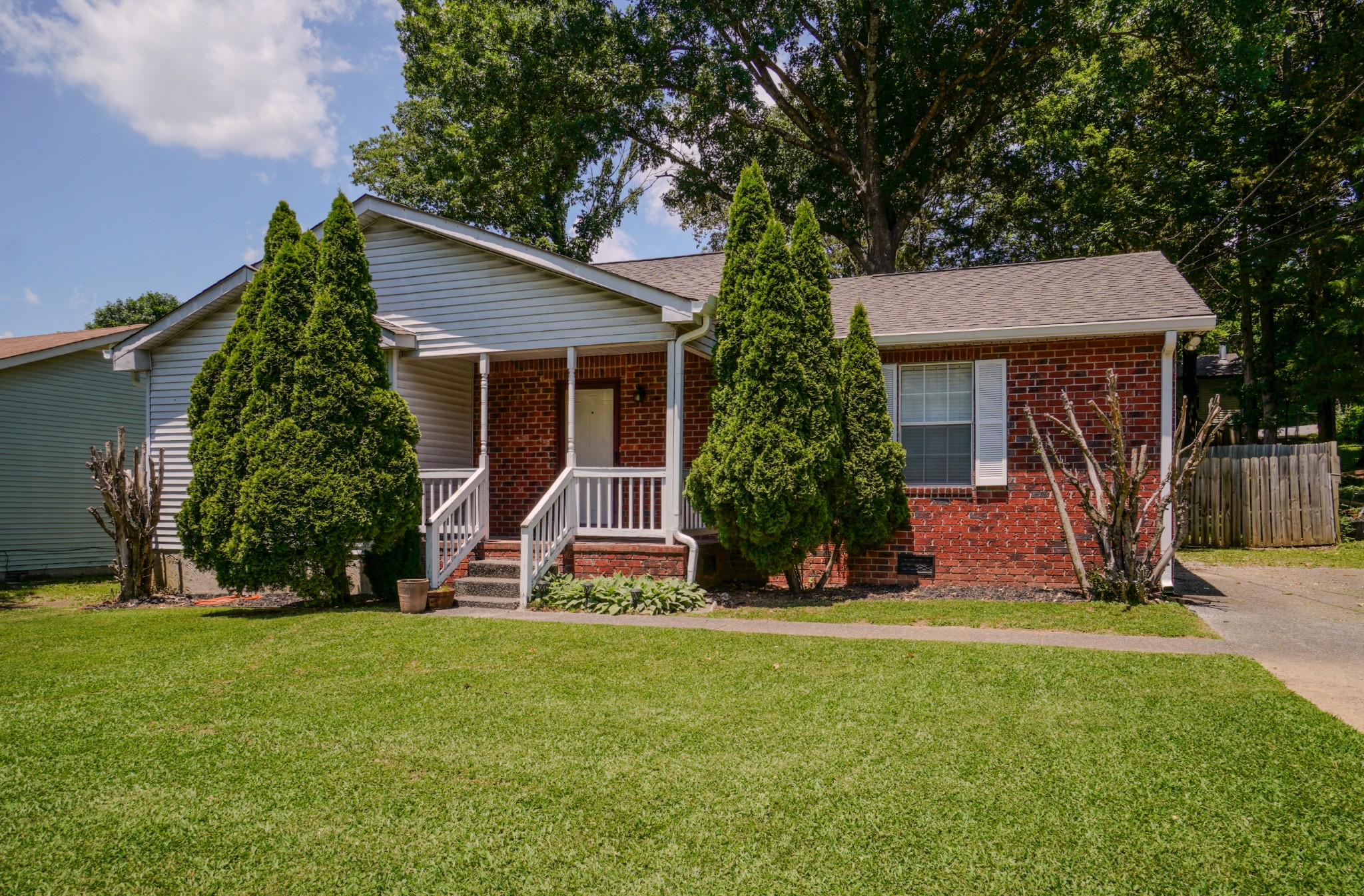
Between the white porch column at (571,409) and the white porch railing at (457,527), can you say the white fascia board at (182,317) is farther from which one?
the white porch column at (571,409)

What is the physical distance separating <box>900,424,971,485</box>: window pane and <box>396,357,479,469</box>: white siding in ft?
20.3

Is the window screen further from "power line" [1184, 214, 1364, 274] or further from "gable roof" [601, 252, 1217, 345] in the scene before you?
"power line" [1184, 214, 1364, 274]

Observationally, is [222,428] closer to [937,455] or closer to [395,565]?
[395,565]

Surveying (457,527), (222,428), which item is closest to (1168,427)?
(457,527)

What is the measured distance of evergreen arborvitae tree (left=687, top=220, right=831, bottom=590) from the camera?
834 centimetres

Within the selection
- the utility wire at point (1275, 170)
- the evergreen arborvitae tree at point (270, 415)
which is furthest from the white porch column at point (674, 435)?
the utility wire at point (1275, 170)

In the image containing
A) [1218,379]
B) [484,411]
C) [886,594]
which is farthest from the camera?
[1218,379]

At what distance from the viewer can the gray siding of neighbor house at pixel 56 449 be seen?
13.7 metres

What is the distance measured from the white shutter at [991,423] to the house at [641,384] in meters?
0.02

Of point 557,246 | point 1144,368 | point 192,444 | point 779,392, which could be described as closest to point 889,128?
point 557,246

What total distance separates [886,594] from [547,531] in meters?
4.03

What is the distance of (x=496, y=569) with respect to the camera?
9312 millimetres

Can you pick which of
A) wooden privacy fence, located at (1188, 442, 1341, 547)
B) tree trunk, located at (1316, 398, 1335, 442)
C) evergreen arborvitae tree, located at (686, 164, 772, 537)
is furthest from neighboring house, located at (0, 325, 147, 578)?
tree trunk, located at (1316, 398, 1335, 442)

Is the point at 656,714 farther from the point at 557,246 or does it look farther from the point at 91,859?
the point at 557,246
